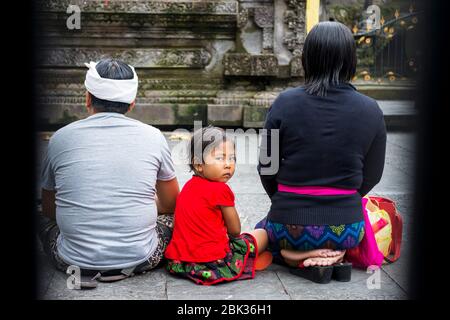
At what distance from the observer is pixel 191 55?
25.2 feet

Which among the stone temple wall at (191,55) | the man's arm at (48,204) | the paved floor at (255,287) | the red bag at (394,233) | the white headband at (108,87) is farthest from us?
the stone temple wall at (191,55)

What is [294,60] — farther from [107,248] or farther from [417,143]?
[417,143]

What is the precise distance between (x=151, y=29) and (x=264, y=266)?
464 centimetres

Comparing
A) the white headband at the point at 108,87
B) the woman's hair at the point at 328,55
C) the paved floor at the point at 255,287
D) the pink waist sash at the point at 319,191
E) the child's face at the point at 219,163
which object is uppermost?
the woman's hair at the point at 328,55

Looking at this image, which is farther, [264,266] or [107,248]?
[264,266]

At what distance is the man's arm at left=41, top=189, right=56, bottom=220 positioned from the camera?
11.2 feet

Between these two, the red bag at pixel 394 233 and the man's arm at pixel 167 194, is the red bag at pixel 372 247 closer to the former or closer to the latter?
the red bag at pixel 394 233

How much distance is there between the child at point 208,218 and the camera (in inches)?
129

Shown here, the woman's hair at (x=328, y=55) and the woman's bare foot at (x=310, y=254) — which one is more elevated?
the woman's hair at (x=328, y=55)

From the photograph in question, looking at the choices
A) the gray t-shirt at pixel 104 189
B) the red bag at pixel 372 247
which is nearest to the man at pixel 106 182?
the gray t-shirt at pixel 104 189

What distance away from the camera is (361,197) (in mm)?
3432

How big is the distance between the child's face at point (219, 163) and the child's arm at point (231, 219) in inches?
5.9
